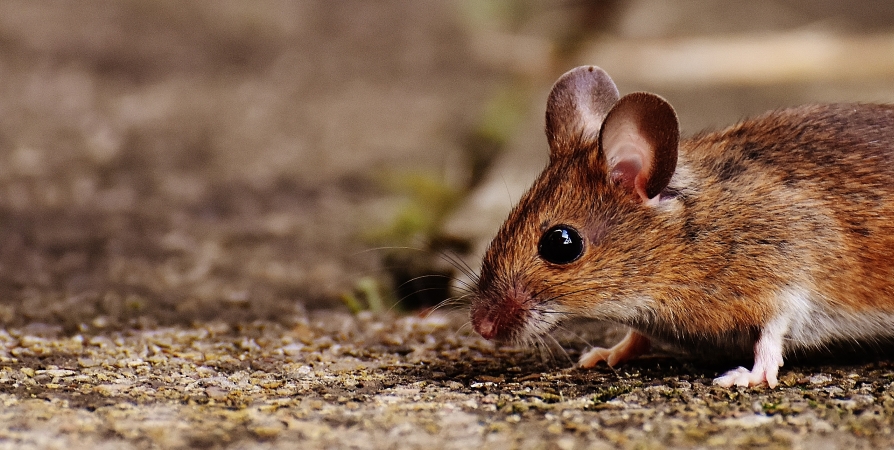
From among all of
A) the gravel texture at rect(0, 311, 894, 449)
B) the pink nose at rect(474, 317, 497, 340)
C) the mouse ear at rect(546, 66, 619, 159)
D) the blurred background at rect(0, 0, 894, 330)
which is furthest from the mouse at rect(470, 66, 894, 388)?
the blurred background at rect(0, 0, 894, 330)

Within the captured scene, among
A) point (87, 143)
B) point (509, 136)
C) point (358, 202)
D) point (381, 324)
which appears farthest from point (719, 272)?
point (87, 143)

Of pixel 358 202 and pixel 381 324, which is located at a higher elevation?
pixel 358 202

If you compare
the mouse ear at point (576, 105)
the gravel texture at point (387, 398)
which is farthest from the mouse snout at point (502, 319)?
the mouse ear at point (576, 105)

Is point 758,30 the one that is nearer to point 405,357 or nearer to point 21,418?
point 405,357

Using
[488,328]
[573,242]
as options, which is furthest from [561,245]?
[488,328]

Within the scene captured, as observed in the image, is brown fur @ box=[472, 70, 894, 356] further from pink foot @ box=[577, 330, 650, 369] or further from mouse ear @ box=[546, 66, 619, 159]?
mouse ear @ box=[546, 66, 619, 159]

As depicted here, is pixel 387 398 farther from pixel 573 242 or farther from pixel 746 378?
pixel 746 378
